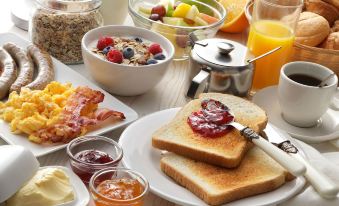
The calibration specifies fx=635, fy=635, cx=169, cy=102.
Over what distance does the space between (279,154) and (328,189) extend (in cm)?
13

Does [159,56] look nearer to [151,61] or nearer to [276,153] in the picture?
[151,61]

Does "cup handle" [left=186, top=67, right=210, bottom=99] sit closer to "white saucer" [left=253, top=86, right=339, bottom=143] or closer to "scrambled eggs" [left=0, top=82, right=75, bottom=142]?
A: "white saucer" [left=253, top=86, right=339, bottom=143]

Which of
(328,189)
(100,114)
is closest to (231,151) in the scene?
(328,189)

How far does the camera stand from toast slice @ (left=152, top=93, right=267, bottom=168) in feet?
4.79

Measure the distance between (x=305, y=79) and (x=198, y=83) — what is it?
314 mm

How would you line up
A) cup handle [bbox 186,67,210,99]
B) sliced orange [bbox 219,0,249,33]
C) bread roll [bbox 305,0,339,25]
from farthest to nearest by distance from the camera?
sliced orange [bbox 219,0,249,33]
bread roll [bbox 305,0,339,25]
cup handle [bbox 186,67,210,99]

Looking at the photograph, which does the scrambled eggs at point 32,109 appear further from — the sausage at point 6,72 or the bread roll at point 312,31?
the bread roll at point 312,31

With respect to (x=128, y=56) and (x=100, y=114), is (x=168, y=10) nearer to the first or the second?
(x=128, y=56)

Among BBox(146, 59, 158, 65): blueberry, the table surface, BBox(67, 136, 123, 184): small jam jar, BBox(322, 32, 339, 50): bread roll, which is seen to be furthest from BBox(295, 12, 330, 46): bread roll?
BBox(67, 136, 123, 184): small jam jar

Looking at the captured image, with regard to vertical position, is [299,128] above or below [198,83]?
below

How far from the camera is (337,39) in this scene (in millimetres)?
2029

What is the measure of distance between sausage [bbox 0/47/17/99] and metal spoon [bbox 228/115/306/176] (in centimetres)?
64

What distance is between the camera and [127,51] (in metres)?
1.82

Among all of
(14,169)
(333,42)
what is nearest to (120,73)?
(14,169)
